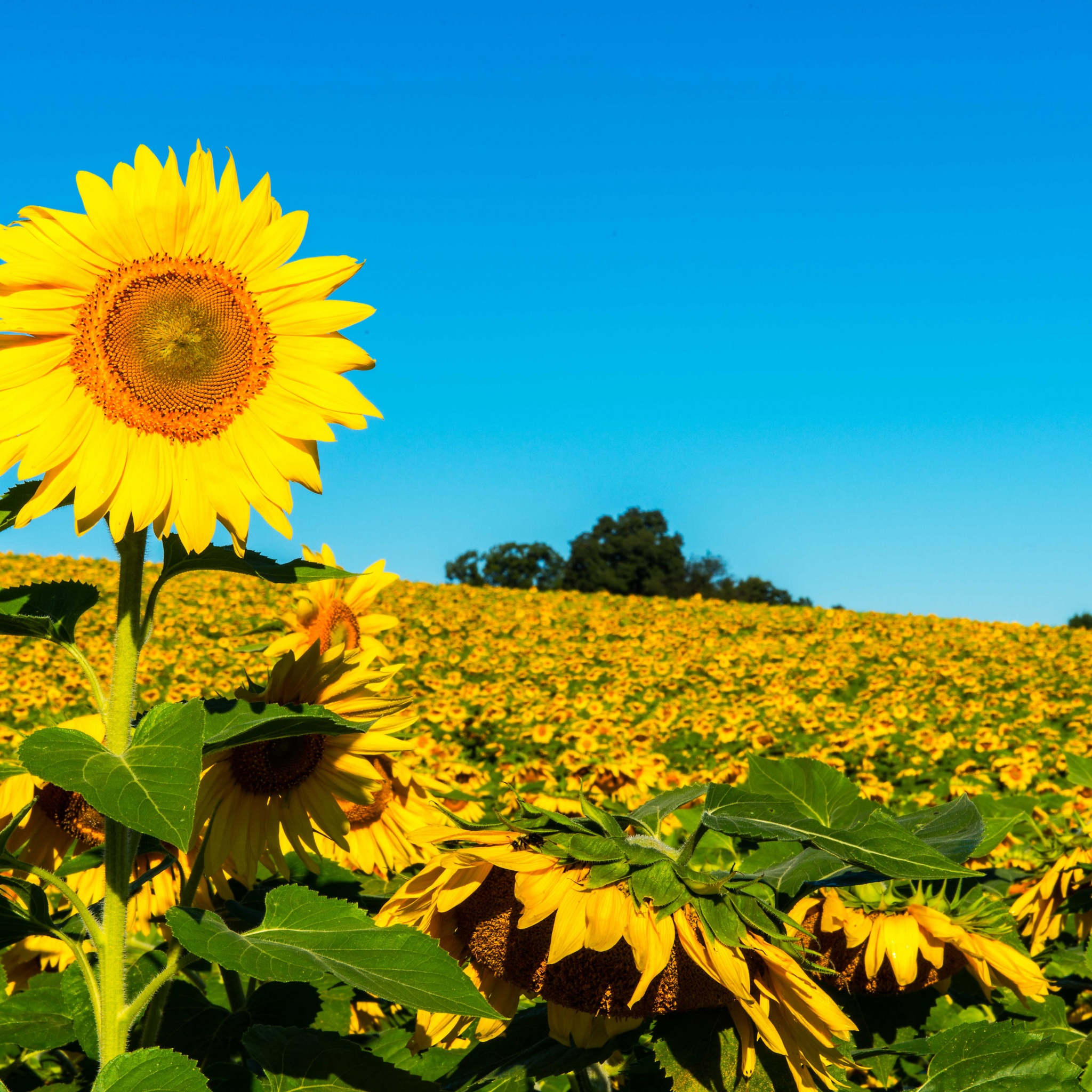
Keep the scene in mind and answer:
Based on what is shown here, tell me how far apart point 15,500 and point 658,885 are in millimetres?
1227

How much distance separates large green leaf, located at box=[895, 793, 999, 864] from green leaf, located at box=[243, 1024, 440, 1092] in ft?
2.96

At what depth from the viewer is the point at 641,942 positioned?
1.25 meters

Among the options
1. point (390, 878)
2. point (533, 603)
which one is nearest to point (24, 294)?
point (390, 878)

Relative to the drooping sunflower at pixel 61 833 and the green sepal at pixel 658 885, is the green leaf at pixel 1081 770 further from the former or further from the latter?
the drooping sunflower at pixel 61 833

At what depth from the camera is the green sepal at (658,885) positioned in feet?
4.12

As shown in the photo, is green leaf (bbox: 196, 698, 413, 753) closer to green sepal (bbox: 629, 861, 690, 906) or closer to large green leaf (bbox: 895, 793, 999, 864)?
green sepal (bbox: 629, 861, 690, 906)

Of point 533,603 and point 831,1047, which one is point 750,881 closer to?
point 831,1047

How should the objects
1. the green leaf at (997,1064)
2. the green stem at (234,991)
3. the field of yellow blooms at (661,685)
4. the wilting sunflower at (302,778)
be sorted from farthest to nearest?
the field of yellow blooms at (661,685) < the green stem at (234,991) < the wilting sunflower at (302,778) < the green leaf at (997,1064)

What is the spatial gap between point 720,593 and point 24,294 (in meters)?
50.8

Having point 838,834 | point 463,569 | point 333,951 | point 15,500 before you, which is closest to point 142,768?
point 333,951

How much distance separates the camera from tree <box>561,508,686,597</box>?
5197cm

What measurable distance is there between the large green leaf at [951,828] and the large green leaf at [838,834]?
205 mm

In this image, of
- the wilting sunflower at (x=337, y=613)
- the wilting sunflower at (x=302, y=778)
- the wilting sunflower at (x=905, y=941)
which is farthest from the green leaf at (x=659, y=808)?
the wilting sunflower at (x=337, y=613)

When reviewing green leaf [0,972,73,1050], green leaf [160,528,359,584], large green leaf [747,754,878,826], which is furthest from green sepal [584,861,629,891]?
green leaf [0,972,73,1050]
